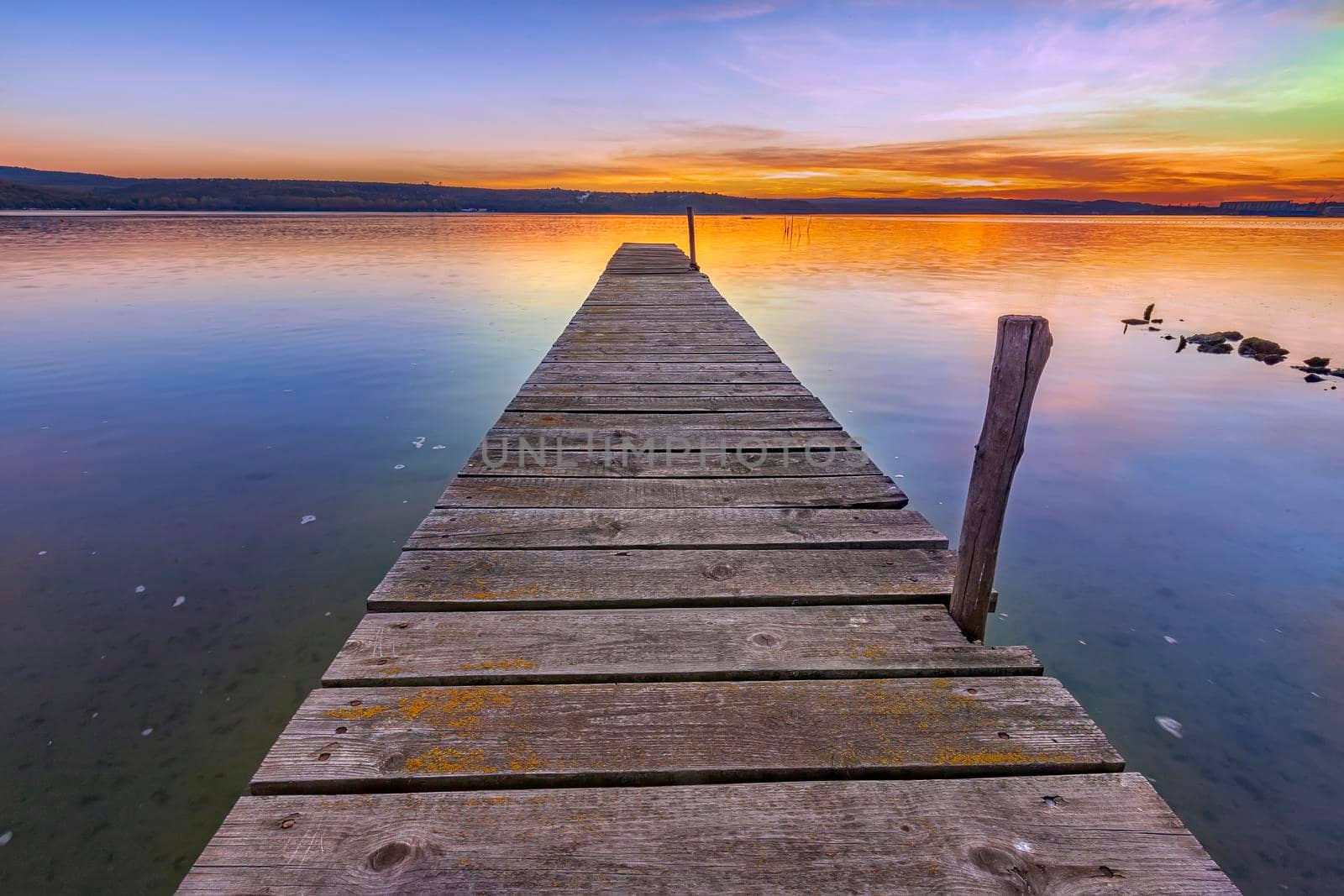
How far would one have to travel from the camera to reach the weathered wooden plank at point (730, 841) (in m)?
1.55

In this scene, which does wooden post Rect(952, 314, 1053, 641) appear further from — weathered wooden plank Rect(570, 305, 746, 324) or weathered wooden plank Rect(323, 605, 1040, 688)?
weathered wooden plank Rect(570, 305, 746, 324)

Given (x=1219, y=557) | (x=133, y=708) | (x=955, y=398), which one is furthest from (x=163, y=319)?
(x=1219, y=557)

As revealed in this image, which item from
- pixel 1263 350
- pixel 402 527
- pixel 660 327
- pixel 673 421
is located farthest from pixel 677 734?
pixel 1263 350

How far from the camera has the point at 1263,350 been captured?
1358 cm

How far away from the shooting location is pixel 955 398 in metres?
10.9

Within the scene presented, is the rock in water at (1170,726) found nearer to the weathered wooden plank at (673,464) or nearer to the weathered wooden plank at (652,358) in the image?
the weathered wooden plank at (673,464)

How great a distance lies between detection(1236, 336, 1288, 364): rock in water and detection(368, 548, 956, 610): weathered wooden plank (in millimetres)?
15508

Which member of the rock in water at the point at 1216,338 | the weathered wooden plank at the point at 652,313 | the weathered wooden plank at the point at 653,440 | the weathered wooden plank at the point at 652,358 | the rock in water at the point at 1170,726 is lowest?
the rock in water at the point at 1216,338

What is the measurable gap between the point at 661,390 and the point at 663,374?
1.86 ft

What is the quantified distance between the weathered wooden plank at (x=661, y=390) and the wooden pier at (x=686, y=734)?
7.29ft

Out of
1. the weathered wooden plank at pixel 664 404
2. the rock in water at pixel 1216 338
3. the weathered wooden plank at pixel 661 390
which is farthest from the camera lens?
the rock in water at pixel 1216 338

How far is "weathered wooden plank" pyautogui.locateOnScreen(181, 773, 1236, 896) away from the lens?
61.2 inches

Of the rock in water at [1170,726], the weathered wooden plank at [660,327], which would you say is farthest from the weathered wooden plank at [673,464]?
the weathered wooden plank at [660,327]

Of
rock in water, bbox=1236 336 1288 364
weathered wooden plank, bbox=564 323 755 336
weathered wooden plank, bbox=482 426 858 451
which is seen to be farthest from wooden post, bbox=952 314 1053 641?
rock in water, bbox=1236 336 1288 364
